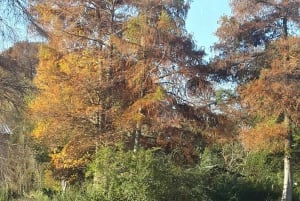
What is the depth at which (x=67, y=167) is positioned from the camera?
25500 millimetres

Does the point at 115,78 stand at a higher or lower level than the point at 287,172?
higher

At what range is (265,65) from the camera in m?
25.5

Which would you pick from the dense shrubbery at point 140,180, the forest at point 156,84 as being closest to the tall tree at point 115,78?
the forest at point 156,84

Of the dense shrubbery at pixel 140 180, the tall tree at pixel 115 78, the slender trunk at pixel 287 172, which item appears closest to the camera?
the dense shrubbery at pixel 140 180

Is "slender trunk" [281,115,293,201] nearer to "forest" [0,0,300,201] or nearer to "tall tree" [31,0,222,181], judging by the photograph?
"forest" [0,0,300,201]

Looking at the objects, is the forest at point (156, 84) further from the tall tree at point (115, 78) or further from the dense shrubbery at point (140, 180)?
the dense shrubbery at point (140, 180)

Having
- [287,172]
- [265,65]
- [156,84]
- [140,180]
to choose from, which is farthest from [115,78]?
[140,180]

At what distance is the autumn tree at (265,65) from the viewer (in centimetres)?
2408

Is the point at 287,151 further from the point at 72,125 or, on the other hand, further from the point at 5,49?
the point at 5,49

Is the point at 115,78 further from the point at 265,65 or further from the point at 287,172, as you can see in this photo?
the point at 287,172

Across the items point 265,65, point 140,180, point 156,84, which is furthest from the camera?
point 265,65

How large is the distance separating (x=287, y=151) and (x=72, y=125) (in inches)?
373

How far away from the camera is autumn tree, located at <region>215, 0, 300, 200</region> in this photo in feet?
79.0

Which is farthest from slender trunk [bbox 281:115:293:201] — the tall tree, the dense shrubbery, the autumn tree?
the dense shrubbery
